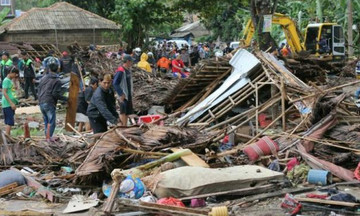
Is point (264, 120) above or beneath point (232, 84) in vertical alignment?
beneath

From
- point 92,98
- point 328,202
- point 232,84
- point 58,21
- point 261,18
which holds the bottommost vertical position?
point 328,202

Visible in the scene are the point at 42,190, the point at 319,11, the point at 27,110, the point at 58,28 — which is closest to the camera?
the point at 42,190

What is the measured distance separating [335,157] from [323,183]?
39.1 inches

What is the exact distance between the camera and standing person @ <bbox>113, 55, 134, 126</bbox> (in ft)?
41.3

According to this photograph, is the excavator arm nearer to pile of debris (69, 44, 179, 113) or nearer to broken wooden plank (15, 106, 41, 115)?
pile of debris (69, 44, 179, 113)

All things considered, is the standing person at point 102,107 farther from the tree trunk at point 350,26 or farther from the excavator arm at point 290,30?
the tree trunk at point 350,26

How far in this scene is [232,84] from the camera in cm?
1384

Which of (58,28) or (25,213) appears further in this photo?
(58,28)

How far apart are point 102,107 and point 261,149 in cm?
273

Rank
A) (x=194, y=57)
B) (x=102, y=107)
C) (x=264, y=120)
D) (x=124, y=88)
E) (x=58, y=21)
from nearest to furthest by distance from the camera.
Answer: (x=102, y=107)
(x=124, y=88)
(x=264, y=120)
(x=194, y=57)
(x=58, y=21)

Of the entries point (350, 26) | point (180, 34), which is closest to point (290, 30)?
point (350, 26)

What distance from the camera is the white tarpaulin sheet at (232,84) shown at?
44.7 feet

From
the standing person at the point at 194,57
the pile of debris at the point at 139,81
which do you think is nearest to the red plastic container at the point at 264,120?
the pile of debris at the point at 139,81

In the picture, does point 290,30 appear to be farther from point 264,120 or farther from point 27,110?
point 264,120
